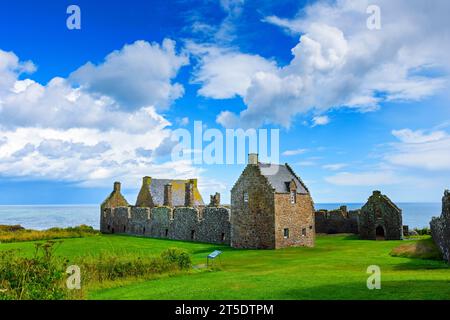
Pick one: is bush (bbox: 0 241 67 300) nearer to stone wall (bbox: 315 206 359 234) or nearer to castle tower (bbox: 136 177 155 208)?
stone wall (bbox: 315 206 359 234)

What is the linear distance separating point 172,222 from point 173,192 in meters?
12.6

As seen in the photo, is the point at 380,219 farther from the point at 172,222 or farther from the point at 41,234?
the point at 41,234

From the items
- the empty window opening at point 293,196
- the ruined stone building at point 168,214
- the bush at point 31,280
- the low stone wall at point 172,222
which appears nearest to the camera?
the bush at point 31,280

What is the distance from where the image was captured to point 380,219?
4872 cm

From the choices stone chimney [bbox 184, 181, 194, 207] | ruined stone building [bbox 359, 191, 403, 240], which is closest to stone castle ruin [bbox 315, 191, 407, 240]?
ruined stone building [bbox 359, 191, 403, 240]

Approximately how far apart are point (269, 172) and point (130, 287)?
2471 cm

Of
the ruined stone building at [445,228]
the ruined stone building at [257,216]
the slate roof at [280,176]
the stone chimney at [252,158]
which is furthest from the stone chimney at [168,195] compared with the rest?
the ruined stone building at [445,228]

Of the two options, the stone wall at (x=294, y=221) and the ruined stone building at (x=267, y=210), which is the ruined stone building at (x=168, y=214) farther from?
the stone wall at (x=294, y=221)

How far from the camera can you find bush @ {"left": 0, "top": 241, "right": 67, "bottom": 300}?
1366 cm

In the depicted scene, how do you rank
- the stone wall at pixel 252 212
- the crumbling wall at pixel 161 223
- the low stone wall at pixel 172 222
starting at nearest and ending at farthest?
the stone wall at pixel 252 212 → the low stone wall at pixel 172 222 → the crumbling wall at pixel 161 223

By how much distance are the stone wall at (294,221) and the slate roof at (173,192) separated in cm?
2544

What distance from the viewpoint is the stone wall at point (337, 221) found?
185 ft

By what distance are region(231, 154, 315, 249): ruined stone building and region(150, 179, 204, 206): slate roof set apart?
23568 mm

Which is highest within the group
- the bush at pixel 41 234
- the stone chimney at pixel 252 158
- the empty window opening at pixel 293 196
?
the stone chimney at pixel 252 158
